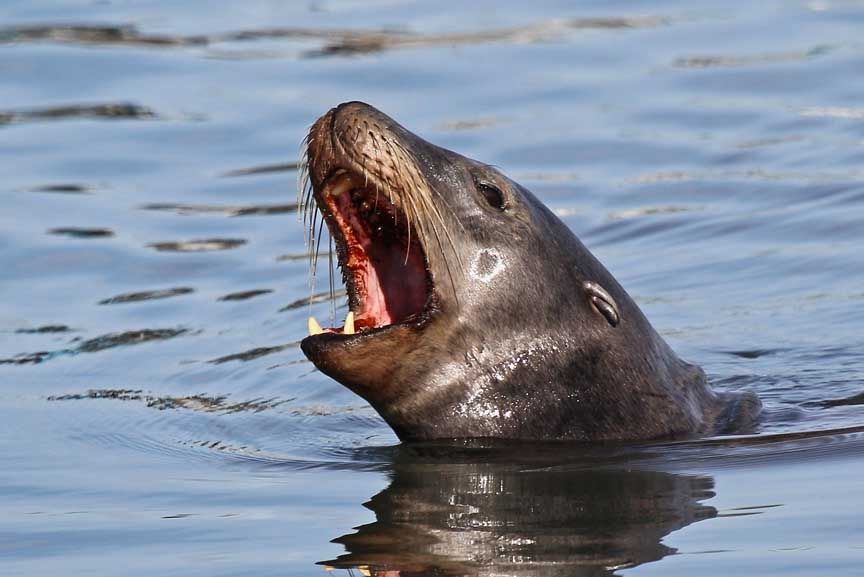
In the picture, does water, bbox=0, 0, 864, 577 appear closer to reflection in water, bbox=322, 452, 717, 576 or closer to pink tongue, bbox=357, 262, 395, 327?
reflection in water, bbox=322, 452, 717, 576

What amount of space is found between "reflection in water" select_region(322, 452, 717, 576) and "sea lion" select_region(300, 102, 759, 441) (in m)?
0.34

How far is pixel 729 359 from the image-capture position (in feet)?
35.4

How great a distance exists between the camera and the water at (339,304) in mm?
6668

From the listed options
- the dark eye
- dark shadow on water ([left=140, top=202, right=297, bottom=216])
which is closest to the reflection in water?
the dark eye

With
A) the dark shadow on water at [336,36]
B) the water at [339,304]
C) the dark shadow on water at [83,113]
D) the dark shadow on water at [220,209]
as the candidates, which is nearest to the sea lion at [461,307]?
the water at [339,304]

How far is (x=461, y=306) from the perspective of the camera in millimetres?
7648

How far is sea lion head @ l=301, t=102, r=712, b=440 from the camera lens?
296 inches

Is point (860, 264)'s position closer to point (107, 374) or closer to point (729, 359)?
point (729, 359)

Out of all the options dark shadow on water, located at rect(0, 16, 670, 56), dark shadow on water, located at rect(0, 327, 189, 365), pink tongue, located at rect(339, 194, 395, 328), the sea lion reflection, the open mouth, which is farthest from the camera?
dark shadow on water, located at rect(0, 16, 670, 56)

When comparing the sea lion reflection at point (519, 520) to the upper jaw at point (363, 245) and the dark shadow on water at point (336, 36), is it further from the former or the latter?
the dark shadow on water at point (336, 36)

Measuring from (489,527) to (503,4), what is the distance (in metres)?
15.4

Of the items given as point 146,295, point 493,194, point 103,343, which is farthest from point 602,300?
point 146,295

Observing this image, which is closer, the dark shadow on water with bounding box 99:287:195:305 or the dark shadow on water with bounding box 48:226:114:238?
the dark shadow on water with bounding box 99:287:195:305

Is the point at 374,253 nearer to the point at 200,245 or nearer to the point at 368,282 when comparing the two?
the point at 368,282
